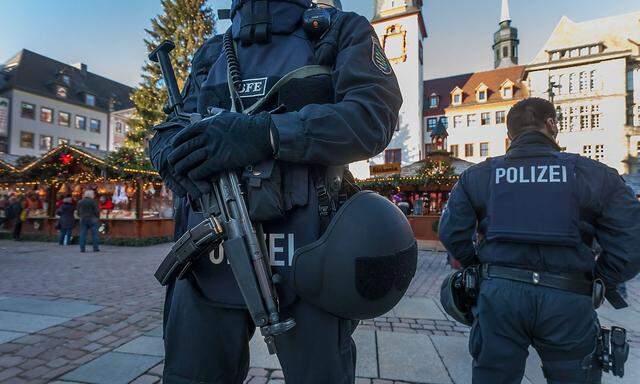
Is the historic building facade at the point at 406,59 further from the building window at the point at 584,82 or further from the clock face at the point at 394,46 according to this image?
the building window at the point at 584,82

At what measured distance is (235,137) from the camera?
1134 mm

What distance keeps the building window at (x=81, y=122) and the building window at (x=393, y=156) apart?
1361 inches

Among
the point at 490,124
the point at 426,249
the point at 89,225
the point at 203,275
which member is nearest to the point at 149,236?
the point at 89,225

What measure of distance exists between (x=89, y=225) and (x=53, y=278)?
4.83 meters

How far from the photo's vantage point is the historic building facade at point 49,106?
35.3 metres

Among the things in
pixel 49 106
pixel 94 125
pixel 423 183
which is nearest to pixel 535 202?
pixel 423 183

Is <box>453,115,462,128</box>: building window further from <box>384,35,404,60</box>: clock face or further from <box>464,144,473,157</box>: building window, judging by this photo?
<box>384,35,404,60</box>: clock face

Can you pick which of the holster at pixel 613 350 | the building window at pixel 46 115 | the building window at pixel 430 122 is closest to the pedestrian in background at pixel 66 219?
the holster at pixel 613 350

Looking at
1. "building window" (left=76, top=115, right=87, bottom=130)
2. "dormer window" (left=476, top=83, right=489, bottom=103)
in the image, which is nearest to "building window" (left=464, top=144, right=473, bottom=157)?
"dormer window" (left=476, top=83, right=489, bottom=103)

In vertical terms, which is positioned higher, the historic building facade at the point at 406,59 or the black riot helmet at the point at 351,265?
the historic building facade at the point at 406,59

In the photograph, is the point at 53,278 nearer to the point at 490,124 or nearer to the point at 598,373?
the point at 598,373

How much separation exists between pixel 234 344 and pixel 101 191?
14.7 metres

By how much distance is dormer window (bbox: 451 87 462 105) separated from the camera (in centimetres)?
3881

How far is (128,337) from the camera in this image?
141 inches
